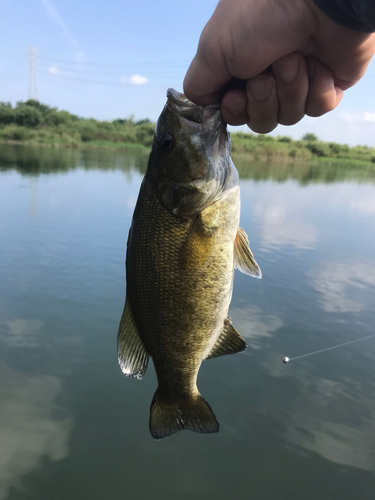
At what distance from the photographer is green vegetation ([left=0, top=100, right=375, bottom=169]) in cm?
4109

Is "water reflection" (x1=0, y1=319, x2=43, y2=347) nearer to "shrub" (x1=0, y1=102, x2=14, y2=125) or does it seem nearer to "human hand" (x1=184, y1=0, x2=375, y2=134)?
"human hand" (x1=184, y1=0, x2=375, y2=134)

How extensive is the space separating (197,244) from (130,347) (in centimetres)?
65

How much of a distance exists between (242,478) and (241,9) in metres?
4.45

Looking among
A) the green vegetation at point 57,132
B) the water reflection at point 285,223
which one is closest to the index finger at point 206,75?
the water reflection at point 285,223

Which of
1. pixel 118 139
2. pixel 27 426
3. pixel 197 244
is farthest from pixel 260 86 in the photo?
pixel 118 139

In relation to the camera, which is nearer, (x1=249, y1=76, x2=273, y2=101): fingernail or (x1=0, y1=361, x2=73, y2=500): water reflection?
(x1=249, y1=76, x2=273, y2=101): fingernail

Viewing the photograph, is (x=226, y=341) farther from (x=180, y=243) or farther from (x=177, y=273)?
(x=180, y=243)

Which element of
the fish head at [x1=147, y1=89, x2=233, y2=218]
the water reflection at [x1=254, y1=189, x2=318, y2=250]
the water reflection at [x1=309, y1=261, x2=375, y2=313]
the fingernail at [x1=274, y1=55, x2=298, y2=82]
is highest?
the fingernail at [x1=274, y1=55, x2=298, y2=82]

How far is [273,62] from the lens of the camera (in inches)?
52.5

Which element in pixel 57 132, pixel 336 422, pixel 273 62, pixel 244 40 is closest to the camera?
pixel 244 40

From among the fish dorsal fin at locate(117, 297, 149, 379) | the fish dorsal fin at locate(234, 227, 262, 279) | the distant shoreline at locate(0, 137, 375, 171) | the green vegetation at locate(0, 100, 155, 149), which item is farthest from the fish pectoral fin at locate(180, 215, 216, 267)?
the green vegetation at locate(0, 100, 155, 149)

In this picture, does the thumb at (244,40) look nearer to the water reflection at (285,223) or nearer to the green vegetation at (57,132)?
the water reflection at (285,223)

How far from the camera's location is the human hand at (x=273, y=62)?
46.8 inches

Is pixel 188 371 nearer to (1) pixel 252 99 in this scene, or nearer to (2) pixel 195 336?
(2) pixel 195 336
